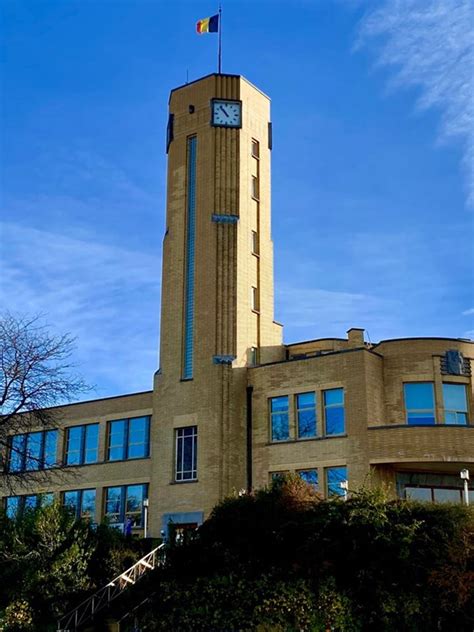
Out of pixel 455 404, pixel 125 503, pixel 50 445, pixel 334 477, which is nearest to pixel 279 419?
pixel 334 477

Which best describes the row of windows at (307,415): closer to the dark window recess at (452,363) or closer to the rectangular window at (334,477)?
the rectangular window at (334,477)

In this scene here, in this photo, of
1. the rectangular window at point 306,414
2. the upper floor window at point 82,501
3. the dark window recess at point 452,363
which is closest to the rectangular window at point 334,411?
the rectangular window at point 306,414

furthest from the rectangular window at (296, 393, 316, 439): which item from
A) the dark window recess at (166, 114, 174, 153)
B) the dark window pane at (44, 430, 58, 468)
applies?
the dark window recess at (166, 114, 174, 153)

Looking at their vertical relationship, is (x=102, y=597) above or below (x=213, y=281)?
below

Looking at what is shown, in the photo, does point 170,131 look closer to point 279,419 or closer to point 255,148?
point 255,148

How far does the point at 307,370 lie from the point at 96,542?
12058mm

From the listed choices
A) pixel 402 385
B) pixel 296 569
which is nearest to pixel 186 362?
→ pixel 402 385

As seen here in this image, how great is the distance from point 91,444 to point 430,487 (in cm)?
1799

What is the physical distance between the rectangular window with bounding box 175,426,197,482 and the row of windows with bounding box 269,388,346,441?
374 centimetres

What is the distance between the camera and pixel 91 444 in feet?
145

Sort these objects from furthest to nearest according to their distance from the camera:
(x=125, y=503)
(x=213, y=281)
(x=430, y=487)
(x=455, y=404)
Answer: (x=125, y=503) < (x=213, y=281) < (x=455, y=404) < (x=430, y=487)

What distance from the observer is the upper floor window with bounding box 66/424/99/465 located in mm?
43938

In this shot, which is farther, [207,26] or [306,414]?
[207,26]

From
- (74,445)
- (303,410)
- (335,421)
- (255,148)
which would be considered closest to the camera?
(335,421)
